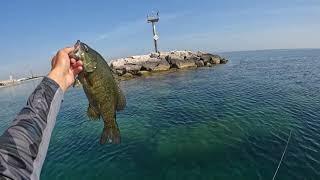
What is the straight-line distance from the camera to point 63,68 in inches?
123

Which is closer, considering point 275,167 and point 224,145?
point 275,167

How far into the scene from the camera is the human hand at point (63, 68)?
2998 millimetres

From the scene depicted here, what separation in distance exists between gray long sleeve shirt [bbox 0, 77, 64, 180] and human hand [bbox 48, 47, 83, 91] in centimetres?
11

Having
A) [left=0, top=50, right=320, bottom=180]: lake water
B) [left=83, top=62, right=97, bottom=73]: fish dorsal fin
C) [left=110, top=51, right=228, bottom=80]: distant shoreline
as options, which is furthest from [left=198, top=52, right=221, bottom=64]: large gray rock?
[left=83, top=62, right=97, bottom=73]: fish dorsal fin

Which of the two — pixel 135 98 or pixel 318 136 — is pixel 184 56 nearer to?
pixel 135 98

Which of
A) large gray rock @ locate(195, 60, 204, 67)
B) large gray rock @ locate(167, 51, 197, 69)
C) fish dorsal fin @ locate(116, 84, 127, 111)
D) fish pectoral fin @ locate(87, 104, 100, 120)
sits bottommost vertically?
large gray rock @ locate(195, 60, 204, 67)

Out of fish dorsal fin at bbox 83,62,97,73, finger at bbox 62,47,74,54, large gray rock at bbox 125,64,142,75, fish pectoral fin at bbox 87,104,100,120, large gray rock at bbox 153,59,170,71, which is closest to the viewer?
finger at bbox 62,47,74,54

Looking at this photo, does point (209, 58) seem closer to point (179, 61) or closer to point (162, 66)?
point (179, 61)

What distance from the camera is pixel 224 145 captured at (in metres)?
18.5

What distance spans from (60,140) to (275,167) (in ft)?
54.5

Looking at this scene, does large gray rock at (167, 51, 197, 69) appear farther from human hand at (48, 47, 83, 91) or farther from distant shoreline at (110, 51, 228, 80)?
human hand at (48, 47, 83, 91)

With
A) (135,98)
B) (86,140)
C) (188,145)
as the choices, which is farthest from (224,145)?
(135,98)

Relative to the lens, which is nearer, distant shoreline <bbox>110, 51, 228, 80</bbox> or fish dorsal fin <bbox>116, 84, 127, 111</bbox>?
fish dorsal fin <bbox>116, 84, 127, 111</bbox>

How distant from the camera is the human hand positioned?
300cm
